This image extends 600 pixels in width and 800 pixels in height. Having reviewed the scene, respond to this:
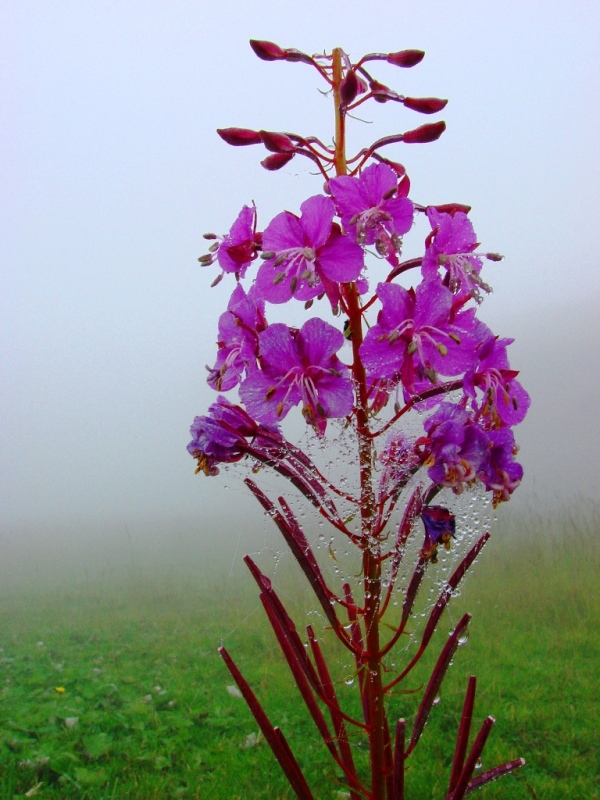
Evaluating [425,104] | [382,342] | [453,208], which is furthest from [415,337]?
[425,104]

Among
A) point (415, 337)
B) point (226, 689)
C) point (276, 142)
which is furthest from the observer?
point (226, 689)

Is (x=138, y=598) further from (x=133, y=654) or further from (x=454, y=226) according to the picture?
(x=454, y=226)

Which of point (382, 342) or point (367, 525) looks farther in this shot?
point (367, 525)

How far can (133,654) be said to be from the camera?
200 cm

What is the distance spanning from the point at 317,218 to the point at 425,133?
0.75 feet

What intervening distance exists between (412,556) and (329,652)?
3.30 feet

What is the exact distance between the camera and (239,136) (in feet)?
2.78

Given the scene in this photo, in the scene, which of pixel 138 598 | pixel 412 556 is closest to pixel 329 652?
pixel 138 598

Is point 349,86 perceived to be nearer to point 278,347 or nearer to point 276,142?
point 276,142

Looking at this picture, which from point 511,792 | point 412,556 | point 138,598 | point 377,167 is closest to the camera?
point 377,167

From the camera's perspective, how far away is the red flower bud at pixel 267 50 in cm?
86

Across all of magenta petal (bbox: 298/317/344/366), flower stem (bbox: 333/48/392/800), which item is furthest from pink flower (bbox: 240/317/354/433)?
flower stem (bbox: 333/48/392/800)

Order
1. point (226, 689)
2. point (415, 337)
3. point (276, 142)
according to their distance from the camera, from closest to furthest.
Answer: point (415, 337), point (276, 142), point (226, 689)

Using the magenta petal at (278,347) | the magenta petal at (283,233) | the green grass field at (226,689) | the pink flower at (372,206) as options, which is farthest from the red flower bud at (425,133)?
the green grass field at (226,689)
